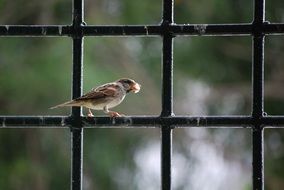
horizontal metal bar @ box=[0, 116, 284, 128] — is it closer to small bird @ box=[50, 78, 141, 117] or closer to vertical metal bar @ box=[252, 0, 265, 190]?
vertical metal bar @ box=[252, 0, 265, 190]

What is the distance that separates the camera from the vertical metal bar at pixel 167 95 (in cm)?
122

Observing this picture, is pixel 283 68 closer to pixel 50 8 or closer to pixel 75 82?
pixel 50 8

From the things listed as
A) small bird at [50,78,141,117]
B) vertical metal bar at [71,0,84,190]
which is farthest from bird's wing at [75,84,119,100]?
vertical metal bar at [71,0,84,190]

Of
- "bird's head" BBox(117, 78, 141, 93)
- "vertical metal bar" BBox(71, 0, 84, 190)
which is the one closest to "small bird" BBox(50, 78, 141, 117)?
"bird's head" BBox(117, 78, 141, 93)

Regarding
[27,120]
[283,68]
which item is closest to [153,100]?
[283,68]

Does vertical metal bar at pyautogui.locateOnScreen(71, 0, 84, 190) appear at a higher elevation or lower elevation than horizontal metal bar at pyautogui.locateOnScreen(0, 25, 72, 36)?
lower

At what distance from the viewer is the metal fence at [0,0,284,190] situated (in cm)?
121

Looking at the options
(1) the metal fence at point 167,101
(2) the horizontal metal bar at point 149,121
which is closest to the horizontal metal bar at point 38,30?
(1) the metal fence at point 167,101

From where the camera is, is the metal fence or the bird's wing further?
the bird's wing

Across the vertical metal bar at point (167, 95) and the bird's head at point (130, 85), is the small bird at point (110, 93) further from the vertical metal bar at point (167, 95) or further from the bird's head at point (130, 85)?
the vertical metal bar at point (167, 95)

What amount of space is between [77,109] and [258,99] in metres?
0.33

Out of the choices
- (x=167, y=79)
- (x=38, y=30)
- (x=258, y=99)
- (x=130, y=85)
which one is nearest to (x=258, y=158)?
(x=258, y=99)

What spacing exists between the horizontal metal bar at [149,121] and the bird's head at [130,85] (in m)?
0.17

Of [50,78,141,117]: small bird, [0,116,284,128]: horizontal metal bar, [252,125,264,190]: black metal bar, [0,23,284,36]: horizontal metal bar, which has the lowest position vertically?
[252,125,264,190]: black metal bar
